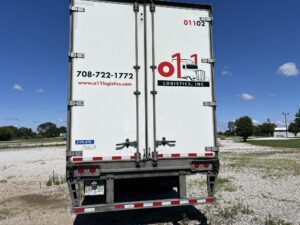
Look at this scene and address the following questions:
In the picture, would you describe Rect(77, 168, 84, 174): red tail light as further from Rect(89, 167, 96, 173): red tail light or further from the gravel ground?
the gravel ground

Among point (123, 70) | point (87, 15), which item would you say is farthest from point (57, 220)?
point (87, 15)

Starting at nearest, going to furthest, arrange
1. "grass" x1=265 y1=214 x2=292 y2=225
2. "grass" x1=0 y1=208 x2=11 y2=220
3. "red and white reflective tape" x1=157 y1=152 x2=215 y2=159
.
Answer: "red and white reflective tape" x1=157 y1=152 x2=215 y2=159
"grass" x1=265 y1=214 x2=292 y2=225
"grass" x1=0 y1=208 x2=11 y2=220

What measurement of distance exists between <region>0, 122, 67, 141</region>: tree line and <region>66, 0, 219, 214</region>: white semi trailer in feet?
414

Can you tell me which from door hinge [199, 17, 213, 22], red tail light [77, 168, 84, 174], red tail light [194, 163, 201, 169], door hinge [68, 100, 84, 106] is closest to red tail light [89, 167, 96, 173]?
red tail light [77, 168, 84, 174]

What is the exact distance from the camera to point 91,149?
5.48 m

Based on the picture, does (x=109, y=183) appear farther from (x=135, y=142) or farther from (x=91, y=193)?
(x=135, y=142)

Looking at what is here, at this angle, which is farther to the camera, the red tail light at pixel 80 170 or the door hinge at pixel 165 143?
the door hinge at pixel 165 143

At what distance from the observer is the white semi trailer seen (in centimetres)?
551

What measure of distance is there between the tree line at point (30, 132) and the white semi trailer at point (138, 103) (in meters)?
126

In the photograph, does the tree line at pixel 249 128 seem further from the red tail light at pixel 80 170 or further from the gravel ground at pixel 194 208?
the red tail light at pixel 80 170

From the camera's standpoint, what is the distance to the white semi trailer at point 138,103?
18.1ft

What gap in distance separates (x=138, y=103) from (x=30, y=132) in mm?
168011

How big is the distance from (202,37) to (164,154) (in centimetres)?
267

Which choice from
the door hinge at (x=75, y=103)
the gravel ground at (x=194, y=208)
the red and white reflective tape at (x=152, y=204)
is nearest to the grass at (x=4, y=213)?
the gravel ground at (x=194, y=208)
